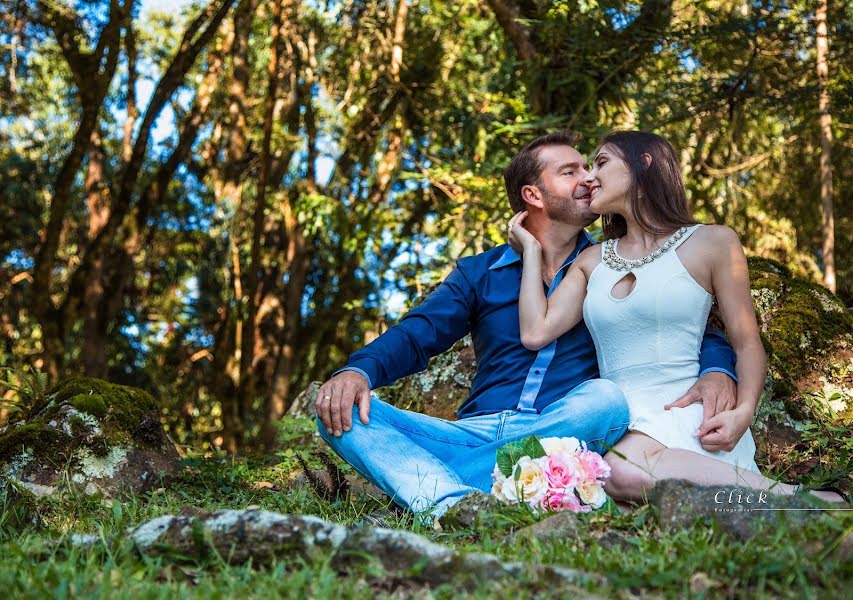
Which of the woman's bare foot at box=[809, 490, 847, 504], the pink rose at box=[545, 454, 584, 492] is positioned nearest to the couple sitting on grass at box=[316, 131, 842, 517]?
the woman's bare foot at box=[809, 490, 847, 504]

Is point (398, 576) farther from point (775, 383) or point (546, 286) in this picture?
point (775, 383)

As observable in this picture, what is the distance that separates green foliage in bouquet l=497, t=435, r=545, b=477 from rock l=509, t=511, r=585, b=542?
1.68 feet

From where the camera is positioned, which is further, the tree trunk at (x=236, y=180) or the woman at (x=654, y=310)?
the tree trunk at (x=236, y=180)

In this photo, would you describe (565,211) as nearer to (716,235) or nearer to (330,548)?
(716,235)

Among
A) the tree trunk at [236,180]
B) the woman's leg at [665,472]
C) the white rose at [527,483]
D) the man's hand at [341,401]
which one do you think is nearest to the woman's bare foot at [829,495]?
the woman's leg at [665,472]

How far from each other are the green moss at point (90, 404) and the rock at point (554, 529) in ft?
8.76

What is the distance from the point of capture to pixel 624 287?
3.86 meters

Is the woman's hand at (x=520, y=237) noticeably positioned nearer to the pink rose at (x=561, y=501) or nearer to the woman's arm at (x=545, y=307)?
the woman's arm at (x=545, y=307)

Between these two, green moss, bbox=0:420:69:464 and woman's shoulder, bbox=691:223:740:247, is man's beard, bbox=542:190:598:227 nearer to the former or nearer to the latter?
woman's shoulder, bbox=691:223:740:247

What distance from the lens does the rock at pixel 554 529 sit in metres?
2.79

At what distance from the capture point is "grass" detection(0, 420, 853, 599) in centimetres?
217

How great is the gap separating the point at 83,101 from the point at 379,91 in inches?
145

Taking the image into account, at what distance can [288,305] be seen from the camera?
12.6 metres

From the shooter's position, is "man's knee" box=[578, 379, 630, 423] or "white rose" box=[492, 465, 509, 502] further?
"man's knee" box=[578, 379, 630, 423]
